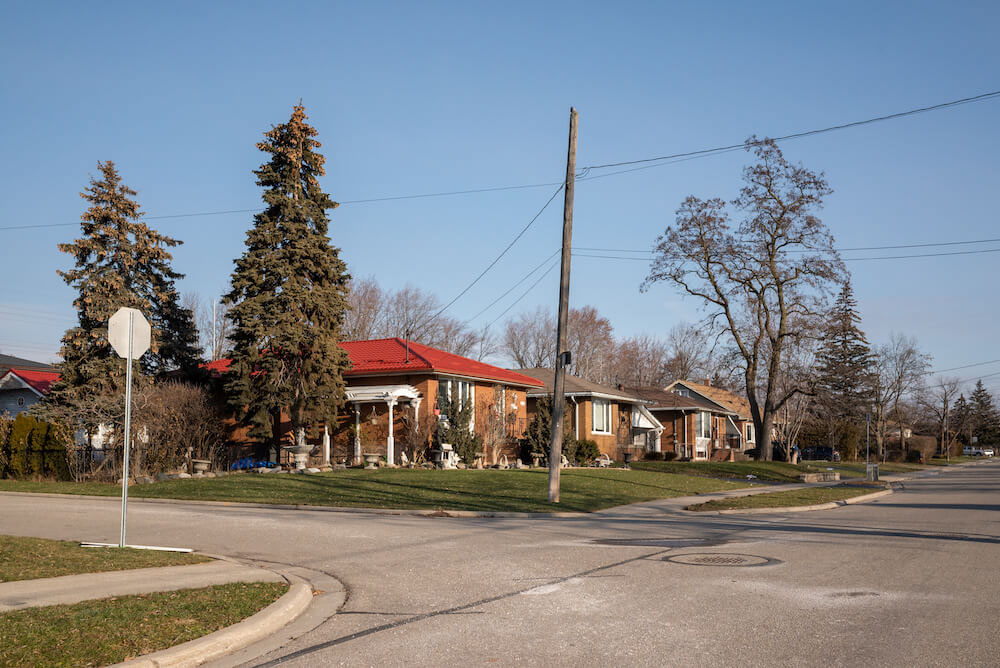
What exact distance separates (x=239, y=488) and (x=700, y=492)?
13.6m

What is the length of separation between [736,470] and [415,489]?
23.0 m

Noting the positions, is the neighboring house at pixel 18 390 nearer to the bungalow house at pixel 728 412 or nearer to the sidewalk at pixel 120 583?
the sidewalk at pixel 120 583

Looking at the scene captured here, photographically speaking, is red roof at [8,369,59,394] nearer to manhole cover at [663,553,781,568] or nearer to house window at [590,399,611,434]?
house window at [590,399,611,434]

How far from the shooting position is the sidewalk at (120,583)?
7.67m

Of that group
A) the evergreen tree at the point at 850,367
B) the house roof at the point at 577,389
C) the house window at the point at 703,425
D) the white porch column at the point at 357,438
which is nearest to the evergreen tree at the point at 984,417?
the evergreen tree at the point at 850,367

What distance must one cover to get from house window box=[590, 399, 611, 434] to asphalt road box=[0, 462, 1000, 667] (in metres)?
28.8

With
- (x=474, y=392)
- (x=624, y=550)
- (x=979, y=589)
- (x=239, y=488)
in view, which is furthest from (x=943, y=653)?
(x=474, y=392)

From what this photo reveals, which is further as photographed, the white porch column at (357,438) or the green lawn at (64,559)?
the white porch column at (357,438)

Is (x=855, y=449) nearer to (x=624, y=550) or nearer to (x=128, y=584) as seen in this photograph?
(x=624, y=550)

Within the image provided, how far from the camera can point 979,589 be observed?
8.96 metres

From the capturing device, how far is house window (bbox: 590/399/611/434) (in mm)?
46562

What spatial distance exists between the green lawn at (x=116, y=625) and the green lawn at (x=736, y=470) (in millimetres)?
33297

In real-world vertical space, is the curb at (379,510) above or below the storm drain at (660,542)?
→ below

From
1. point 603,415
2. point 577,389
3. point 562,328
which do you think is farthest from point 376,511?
point 603,415
